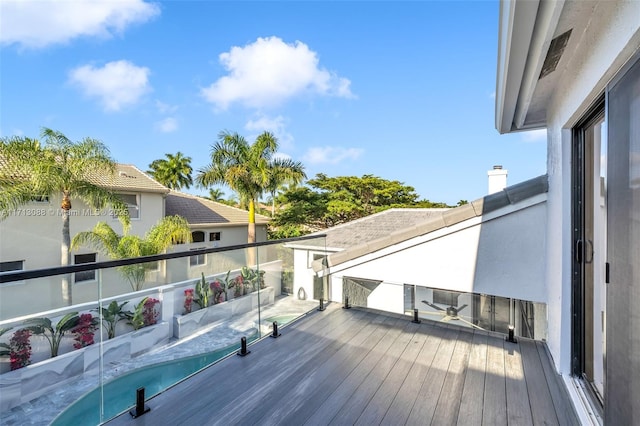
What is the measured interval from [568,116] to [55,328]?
4321 millimetres

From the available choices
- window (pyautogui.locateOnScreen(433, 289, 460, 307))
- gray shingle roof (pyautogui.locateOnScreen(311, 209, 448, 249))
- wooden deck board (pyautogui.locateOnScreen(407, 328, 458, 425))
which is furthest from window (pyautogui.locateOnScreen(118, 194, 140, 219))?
wooden deck board (pyautogui.locateOnScreen(407, 328, 458, 425))

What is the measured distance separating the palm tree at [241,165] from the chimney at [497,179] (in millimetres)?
11184

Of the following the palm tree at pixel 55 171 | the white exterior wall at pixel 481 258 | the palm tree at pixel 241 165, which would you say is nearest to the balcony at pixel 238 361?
the white exterior wall at pixel 481 258

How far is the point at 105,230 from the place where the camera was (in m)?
9.58

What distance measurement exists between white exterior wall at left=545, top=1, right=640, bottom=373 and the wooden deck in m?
0.42

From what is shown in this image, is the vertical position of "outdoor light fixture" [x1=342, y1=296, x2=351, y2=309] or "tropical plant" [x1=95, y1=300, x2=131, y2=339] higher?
"tropical plant" [x1=95, y1=300, x2=131, y2=339]

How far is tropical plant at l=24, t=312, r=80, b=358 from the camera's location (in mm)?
2438

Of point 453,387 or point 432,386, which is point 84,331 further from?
point 453,387

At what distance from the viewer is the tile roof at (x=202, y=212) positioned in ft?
50.5

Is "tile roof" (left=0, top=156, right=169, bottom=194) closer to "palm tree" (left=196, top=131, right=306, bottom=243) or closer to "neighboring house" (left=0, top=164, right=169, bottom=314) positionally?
"neighboring house" (left=0, top=164, right=169, bottom=314)

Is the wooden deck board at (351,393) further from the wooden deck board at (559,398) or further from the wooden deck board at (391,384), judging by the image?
the wooden deck board at (559,398)

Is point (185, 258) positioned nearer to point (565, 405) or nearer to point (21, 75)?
point (565, 405)

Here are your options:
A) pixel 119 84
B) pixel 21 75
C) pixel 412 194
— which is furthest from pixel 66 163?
pixel 412 194

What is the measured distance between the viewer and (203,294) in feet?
10.3
